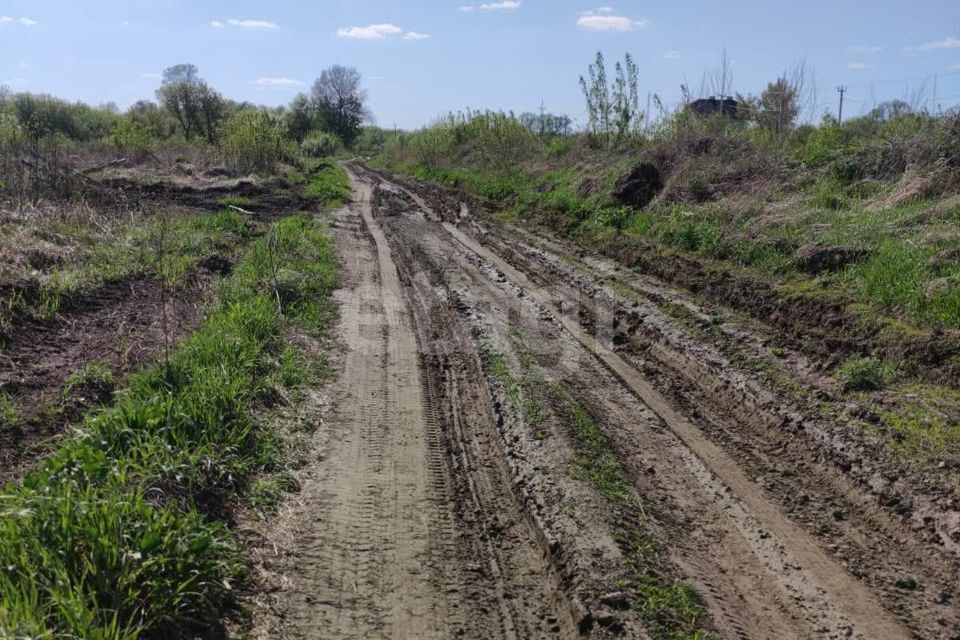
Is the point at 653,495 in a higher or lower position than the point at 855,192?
lower

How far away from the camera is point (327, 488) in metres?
5.06

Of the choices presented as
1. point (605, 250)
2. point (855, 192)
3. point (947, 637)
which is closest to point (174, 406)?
point (947, 637)

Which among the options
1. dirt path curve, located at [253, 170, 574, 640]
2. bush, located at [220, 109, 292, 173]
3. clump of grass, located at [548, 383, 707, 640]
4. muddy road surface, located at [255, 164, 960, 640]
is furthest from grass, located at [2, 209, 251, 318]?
bush, located at [220, 109, 292, 173]

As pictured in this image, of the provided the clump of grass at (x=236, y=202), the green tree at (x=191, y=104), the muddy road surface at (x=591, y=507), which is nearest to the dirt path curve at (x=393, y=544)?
the muddy road surface at (x=591, y=507)

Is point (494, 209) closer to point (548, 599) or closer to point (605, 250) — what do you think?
point (605, 250)

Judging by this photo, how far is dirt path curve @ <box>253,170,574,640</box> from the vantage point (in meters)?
3.75

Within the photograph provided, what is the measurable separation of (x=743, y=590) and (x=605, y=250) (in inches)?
388

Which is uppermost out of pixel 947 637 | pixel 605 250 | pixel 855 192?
pixel 855 192

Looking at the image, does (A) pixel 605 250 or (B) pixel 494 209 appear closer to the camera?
(A) pixel 605 250

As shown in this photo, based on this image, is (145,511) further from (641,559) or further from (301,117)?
(301,117)

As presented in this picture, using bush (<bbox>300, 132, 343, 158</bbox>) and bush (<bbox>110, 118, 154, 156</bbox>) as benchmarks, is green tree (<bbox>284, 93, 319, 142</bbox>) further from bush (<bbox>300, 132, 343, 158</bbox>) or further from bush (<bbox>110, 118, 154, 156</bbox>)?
bush (<bbox>110, 118, 154, 156</bbox>)

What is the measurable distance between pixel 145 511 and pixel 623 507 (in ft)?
10.3

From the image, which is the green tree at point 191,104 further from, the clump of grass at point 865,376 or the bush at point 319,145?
the clump of grass at point 865,376

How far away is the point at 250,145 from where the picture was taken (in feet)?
91.8
